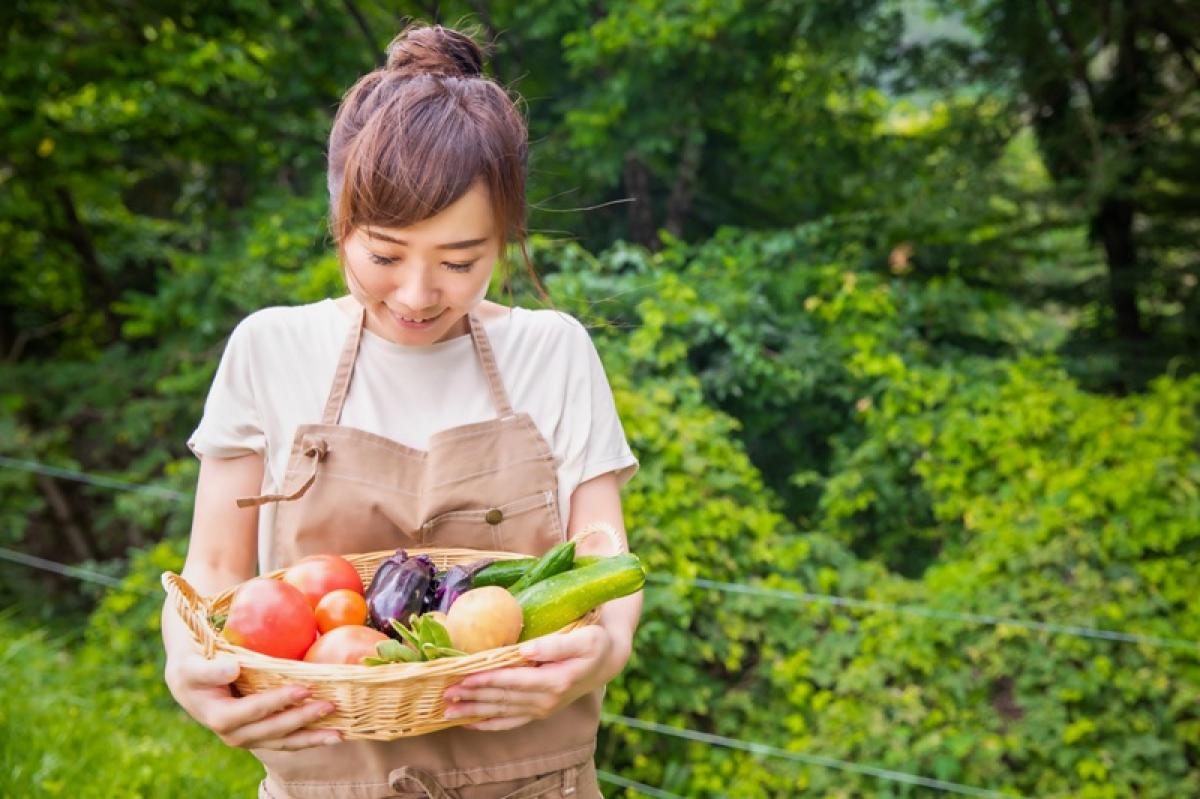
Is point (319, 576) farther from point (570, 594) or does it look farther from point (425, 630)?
point (570, 594)

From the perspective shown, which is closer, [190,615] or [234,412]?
[190,615]

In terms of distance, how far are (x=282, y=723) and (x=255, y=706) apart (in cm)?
4

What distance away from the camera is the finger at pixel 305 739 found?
52.7 inches

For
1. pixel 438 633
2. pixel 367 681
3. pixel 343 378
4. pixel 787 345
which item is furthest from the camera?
pixel 787 345

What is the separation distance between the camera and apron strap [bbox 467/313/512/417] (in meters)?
1.64

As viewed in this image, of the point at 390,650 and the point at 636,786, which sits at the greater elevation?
the point at 390,650

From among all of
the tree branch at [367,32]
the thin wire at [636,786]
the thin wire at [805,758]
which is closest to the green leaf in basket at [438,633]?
the thin wire at [805,758]

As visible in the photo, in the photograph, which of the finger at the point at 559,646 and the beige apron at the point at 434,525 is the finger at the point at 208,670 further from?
the finger at the point at 559,646

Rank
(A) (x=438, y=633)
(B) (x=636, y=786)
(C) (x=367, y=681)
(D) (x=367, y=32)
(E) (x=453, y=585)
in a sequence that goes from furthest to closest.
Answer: (D) (x=367, y=32)
(B) (x=636, y=786)
(E) (x=453, y=585)
(A) (x=438, y=633)
(C) (x=367, y=681)

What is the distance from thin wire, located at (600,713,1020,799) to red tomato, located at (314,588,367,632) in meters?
2.46

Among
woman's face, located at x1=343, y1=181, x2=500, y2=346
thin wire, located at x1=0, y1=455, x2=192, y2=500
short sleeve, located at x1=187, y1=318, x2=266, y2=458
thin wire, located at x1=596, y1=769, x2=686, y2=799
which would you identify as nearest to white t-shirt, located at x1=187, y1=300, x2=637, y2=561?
short sleeve, located at x1=187, y1=318, x2=266, y2=458

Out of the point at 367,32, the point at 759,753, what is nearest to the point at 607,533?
the point at 759,753

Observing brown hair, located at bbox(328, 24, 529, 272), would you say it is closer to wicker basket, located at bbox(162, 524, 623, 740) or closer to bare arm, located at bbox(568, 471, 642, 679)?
bare arm, located at bbox(568, 471, 642, 679)

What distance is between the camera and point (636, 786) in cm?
389
